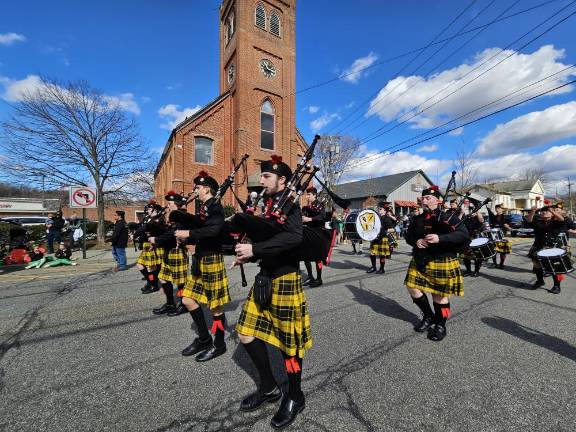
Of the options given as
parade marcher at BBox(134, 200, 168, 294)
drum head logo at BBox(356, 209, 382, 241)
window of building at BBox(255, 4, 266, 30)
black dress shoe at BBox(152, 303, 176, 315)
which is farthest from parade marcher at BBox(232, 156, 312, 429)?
window of building at BBox(255, 4, 266, 30)

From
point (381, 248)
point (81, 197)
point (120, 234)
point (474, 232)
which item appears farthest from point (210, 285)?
point (81, 197)

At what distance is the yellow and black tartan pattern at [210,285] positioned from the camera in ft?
10.2

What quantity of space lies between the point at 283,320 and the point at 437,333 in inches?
94.6

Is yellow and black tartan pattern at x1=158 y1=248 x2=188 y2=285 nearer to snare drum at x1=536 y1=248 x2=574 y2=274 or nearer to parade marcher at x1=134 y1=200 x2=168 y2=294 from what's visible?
parade marcher at x1=134 y1=200 x2=168 y2=294

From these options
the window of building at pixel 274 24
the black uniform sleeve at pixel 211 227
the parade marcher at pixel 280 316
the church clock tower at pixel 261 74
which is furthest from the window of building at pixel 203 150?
the parade marcher at pixel 280 316

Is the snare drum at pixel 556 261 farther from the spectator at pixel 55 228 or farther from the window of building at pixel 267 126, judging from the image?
the window of building at pixel 267 126

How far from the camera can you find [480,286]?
6.25 metres

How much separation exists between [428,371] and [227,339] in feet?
7.29

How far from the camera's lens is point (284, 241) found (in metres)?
2.01

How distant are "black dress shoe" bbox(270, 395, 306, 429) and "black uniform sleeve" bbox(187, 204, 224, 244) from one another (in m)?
1.68

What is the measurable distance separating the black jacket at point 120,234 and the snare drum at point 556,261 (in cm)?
981

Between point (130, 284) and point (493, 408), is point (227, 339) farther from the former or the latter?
point (130, 284)

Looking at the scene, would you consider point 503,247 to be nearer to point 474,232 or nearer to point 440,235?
point 474,232

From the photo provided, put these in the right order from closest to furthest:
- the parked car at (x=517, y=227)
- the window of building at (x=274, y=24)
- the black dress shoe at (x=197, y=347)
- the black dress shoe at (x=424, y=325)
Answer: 1. the black dress shoe at (x=197, y=347)
2. the black dress shoe at (x=424, y=325)
3. the parked car at (x=517, y=227)
4. the window of building at (x=274, y=24)
